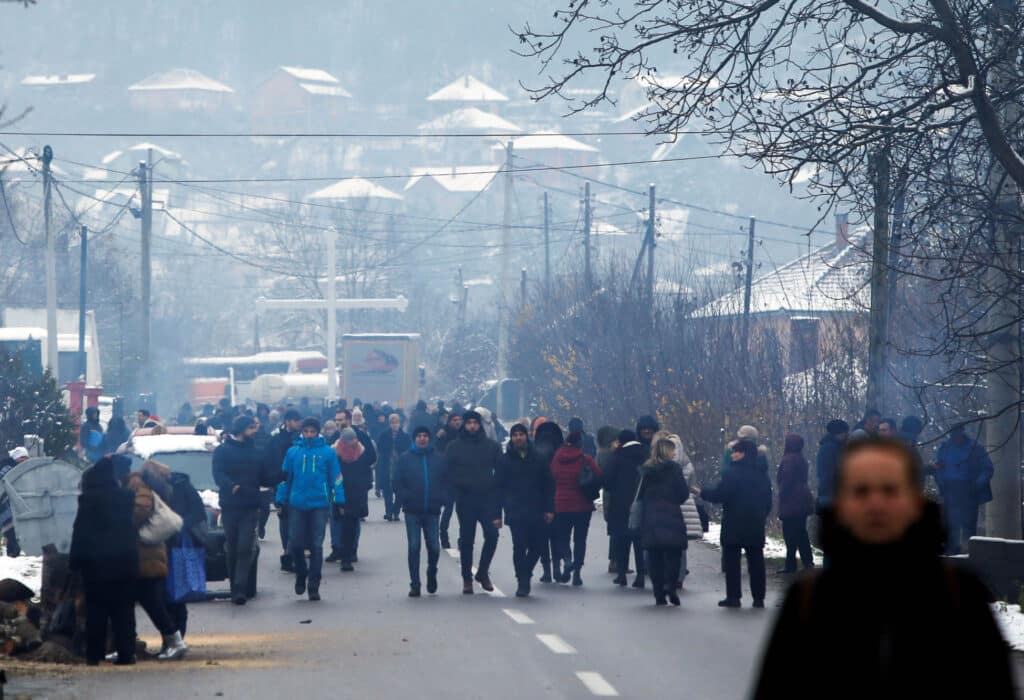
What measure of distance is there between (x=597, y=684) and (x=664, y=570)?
498 cm

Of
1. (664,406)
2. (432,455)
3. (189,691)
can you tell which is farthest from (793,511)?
(664,406)

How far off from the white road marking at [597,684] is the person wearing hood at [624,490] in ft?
21.3

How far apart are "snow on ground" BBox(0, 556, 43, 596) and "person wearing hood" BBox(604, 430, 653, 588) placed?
5.66m

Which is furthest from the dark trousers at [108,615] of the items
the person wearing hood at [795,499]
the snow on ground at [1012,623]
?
Result: the person wearing hood at [795,499]

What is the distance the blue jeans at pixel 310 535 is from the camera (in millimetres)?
16219

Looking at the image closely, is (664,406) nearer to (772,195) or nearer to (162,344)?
(162,344)

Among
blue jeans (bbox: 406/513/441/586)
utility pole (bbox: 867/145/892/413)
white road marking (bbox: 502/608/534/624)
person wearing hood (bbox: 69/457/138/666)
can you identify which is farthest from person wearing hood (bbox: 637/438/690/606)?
person wearing hood (bbox: 69/457/138/666)

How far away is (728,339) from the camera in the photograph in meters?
38.5

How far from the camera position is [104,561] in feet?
39.2

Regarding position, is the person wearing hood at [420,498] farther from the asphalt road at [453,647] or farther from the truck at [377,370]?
the truck at [377,370]

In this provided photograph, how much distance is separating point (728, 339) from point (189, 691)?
93.8 ft

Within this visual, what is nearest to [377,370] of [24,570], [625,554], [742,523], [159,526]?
[24,570]

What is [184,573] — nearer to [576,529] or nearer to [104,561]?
[104,561]

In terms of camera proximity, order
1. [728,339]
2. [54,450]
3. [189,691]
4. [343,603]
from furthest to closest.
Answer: [728,339] → [54,450] → [343,603] → [189,691]
